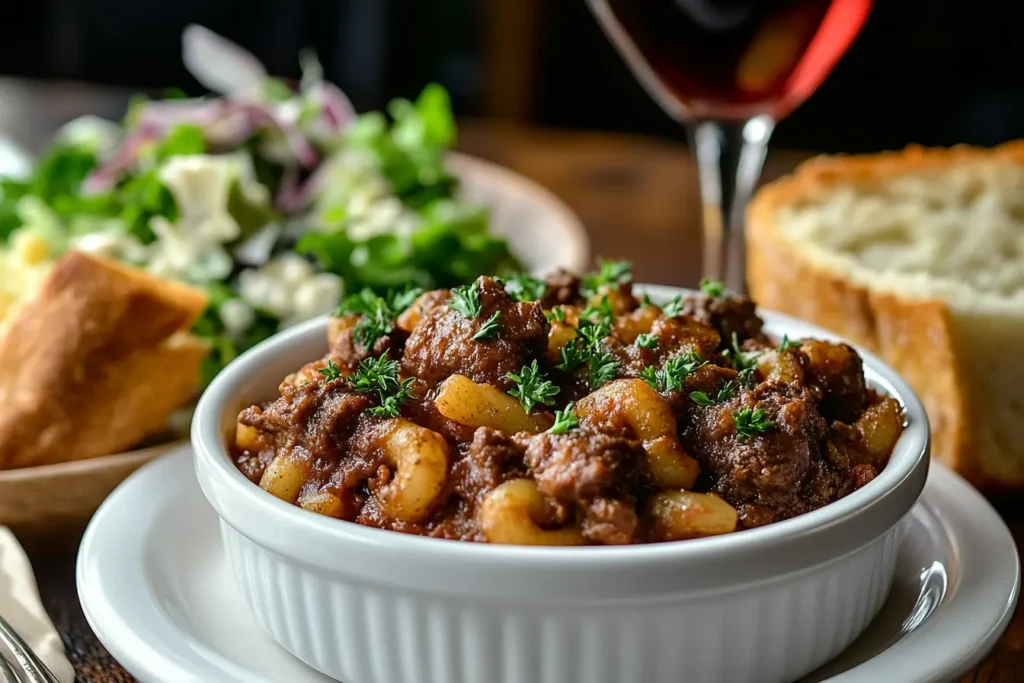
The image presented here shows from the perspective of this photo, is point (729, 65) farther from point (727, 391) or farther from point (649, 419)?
point (649, 419)

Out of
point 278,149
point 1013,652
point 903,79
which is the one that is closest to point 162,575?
point 1013,652

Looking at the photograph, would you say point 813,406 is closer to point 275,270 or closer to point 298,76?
point 275,270

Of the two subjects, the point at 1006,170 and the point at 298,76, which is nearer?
the point at 1006,170

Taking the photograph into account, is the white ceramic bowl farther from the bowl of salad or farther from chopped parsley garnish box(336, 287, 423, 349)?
the bowl of salad

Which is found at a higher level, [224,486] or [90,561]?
[224,486]

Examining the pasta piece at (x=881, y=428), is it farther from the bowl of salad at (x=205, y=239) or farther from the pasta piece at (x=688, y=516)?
the bowl of salad at (x=205, y=239)

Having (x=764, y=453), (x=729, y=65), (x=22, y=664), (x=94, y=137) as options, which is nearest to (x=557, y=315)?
(x=764, y=453)

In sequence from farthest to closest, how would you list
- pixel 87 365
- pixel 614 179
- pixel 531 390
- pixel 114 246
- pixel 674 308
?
pixel 614 179, pixel 114 246, pixel 87 365, pixel 674 308, pixel 531 390
